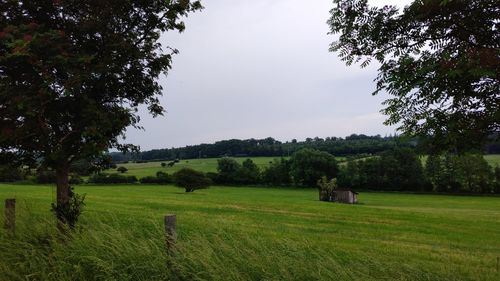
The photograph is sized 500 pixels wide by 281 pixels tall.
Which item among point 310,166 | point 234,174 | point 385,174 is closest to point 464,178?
point 385,174

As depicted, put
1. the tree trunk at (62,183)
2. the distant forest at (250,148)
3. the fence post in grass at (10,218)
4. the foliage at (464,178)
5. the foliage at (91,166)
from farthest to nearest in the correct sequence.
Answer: the distant forest at (250,148)
the foliage at (464,178)
the foliage at (91,166)
the tree trunk at (62,183)
the fence post in grass at (10,218)

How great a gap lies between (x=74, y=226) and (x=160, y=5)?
468cm

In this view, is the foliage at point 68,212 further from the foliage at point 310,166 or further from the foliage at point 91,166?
the foliage at point 310,166

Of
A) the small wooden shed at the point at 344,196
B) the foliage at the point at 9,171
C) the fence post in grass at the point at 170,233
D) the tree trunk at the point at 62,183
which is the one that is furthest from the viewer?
the small wooden shed at the point at 344,196

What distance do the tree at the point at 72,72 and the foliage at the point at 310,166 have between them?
8835 centimetres

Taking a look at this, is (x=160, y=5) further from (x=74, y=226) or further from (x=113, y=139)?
(x=74, y=226)

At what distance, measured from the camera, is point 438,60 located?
3512 millimetres

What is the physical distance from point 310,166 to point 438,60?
9483 cm

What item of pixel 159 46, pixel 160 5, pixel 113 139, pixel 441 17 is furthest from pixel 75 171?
pixel 441 17

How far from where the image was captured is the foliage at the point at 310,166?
318ft

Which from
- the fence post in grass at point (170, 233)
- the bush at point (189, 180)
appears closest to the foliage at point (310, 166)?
the bush at point (189, 180)

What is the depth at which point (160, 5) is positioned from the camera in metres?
8.92

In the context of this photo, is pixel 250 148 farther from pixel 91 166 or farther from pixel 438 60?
pixel 438 60

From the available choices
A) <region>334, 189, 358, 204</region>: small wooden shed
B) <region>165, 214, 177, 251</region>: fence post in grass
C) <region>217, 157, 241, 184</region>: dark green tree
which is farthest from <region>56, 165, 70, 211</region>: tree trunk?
<region>217, 157, 241, 184</region>: dark green tree
